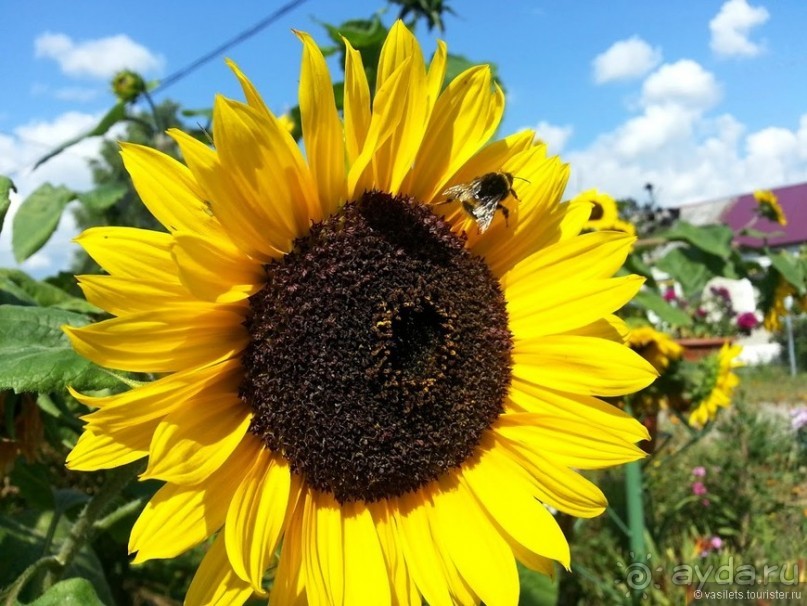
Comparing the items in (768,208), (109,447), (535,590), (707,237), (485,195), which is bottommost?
(535,590)

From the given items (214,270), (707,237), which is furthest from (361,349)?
(707,237)

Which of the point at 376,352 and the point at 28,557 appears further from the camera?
the point at 28,557

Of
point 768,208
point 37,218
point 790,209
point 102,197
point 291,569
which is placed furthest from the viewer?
point 790,209

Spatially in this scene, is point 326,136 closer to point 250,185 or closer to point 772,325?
point 250,185

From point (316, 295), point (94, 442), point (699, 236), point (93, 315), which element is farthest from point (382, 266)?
point (699, 236)

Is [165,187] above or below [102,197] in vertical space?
below

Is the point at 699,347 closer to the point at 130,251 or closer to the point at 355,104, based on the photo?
the point at 355,104
